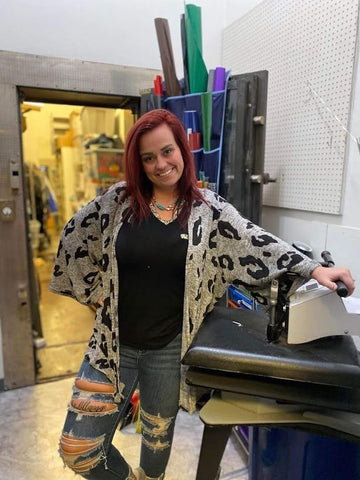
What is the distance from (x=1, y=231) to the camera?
210 centimetres

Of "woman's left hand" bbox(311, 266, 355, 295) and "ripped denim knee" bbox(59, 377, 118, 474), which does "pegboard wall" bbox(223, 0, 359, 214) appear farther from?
"ripped denim knee" bbox(59, 377, 118, 474)

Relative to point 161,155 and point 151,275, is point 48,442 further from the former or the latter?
point 161,155

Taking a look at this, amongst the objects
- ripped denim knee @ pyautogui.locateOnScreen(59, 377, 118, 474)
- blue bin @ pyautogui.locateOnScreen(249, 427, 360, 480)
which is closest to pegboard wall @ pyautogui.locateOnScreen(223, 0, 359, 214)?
blue bin @ pyautogui.locateOnScreen(249, 427, 360, 480)

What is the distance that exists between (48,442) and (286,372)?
1.62 metres

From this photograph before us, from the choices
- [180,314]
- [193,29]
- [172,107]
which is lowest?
[180,314]

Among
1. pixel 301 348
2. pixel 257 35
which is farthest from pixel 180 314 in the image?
pixel 257 35

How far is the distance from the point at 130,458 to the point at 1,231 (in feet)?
4.82

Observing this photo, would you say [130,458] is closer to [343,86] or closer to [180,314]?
[180,314]

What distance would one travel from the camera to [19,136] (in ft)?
6.79

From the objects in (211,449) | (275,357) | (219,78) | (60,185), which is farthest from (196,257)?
(60,185)

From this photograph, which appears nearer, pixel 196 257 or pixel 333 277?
pixel 333 277

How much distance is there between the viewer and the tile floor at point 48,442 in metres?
1.69

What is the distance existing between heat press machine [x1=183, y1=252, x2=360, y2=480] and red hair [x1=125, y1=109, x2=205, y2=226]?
43 centimetres

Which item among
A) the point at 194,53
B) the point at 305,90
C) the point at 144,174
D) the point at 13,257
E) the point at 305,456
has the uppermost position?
the point at 194,53
